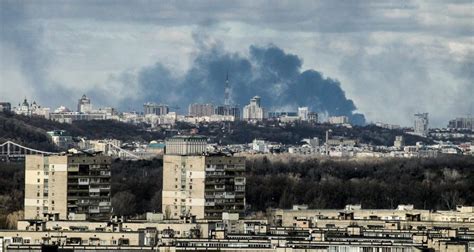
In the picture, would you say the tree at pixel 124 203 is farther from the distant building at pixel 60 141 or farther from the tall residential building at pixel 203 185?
the distant building at pixel 60 141

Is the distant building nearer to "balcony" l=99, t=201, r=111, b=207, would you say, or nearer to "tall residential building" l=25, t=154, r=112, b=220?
"tall residential building" l=25, t=154, r=112, b=220

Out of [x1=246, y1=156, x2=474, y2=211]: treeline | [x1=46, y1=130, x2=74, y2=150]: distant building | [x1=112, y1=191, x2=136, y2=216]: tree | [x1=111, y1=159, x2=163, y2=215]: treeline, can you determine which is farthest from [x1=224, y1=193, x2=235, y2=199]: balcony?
[x1=46, y1=130, x2=74, y2=150]: distant building

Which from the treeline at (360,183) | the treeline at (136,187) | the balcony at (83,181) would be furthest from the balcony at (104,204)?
the treeline at (360,183)

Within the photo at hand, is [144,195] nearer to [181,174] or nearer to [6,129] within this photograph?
[181,174]

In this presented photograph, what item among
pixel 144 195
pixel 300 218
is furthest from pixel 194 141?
pixel 300 218

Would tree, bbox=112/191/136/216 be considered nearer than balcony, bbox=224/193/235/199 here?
No

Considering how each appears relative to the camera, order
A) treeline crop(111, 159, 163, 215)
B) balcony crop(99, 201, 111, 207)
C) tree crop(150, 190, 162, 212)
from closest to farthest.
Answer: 1. balcony crop(99, 201, 111, 207)
2. treeline crop(111, 159, 163, 215)
3. tree crop(150, 190, 162, 212)
